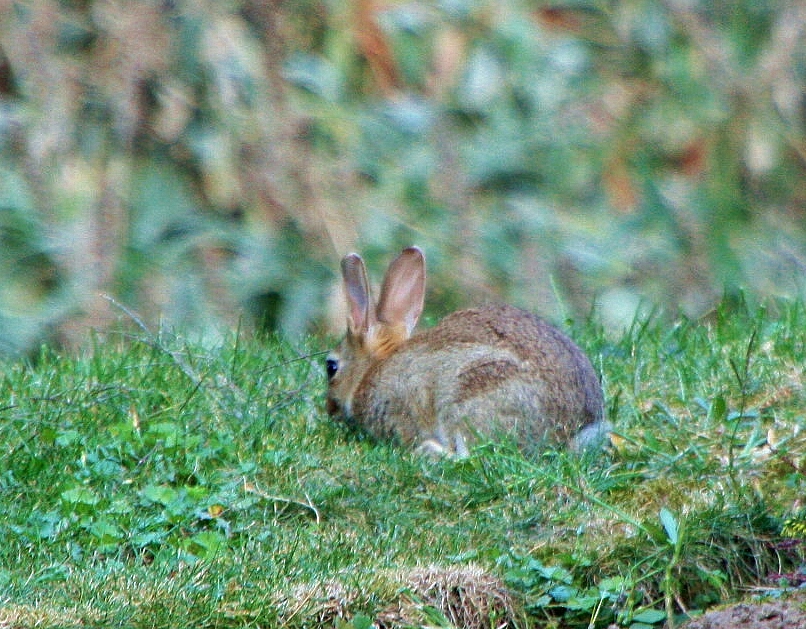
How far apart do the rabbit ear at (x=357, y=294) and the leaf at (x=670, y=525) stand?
213 centimetres

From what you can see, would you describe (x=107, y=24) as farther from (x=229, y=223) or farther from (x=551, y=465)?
(x=551, y=465)

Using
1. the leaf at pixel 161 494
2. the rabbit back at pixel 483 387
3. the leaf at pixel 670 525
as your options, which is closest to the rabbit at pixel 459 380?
the rabbit back at pixel 483 387

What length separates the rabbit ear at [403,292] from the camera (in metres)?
5.98

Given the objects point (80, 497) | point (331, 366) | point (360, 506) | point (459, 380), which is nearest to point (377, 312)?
point (331, 366)

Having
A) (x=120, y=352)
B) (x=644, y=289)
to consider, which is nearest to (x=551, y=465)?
(x=120, y=352)

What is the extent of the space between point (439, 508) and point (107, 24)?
538 centimetres

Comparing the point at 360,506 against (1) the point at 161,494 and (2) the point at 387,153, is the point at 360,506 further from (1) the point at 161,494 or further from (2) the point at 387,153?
(2) the point at 387,153

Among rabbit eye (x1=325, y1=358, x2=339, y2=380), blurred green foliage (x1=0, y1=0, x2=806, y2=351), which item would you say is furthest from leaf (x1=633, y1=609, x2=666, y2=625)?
blurred green foliage (x1=0, y1=0, x2=806, y2=351)

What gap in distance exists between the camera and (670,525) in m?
4.03

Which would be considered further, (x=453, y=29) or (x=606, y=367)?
(x=453, y=29)

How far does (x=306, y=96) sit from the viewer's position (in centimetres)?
917

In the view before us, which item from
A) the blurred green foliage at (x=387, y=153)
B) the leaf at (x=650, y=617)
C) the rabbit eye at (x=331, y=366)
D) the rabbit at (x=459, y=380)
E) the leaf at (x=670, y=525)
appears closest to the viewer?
the leaf at (x=650, y=617)

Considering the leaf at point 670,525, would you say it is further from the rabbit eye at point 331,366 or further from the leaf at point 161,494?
the rabbit eye at point 331,366

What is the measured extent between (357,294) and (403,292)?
203 mm
